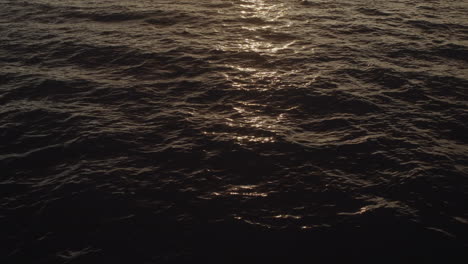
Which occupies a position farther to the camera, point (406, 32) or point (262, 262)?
point (406, 32)

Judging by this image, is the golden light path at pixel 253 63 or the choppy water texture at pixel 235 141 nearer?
the choppy water texture at pixel 235 141

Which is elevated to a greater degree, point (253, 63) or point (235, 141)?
point (253, 63)

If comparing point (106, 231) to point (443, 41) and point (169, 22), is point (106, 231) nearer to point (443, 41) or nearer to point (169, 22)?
point (169, 22)

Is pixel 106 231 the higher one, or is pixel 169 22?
pixel 169 22

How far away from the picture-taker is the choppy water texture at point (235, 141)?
1605 centimetres

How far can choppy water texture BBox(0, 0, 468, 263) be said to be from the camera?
16047 millimetres

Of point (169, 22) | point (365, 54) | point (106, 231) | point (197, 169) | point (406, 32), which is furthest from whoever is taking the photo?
point (169, 22)

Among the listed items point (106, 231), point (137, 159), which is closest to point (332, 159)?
point (137, 159)

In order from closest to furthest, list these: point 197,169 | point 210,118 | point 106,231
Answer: point 106,231, point 197,169, point 210,118

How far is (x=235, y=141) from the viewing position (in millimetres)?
21609

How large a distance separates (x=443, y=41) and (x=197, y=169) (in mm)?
24895

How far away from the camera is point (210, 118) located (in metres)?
23.6

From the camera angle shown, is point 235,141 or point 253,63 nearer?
point 235,141

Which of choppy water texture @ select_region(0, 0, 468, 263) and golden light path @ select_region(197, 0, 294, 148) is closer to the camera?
choppy water texture @ select_region(0, 0, 468, 263)
